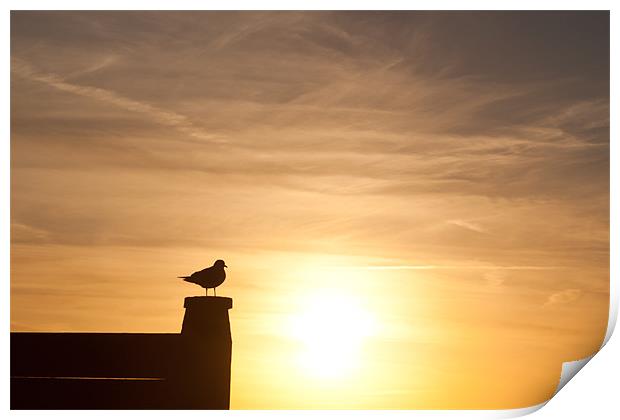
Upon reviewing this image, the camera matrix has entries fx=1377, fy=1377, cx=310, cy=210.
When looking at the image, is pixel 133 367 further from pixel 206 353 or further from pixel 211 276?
pixel 211 276

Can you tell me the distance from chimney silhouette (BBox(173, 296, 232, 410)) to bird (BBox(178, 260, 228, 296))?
0.24ft

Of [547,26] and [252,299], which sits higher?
[547,26]

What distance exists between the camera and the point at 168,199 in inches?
168

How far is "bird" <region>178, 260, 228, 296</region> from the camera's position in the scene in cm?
427

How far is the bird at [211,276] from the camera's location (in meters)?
4.27

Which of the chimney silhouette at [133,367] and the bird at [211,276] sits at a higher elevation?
the bird at [211,276]

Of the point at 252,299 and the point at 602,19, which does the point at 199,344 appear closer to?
the point at 252,299

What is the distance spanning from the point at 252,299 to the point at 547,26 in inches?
49.4

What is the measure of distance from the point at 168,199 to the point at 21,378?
725 mm

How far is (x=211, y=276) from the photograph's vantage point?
14.0ft

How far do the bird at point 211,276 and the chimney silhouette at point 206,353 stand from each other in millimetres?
72

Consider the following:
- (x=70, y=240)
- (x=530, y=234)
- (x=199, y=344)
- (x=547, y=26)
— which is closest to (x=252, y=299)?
(x=199, y=344)

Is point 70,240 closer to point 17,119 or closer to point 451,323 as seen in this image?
point 17,119

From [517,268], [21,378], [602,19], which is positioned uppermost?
[602,19]
